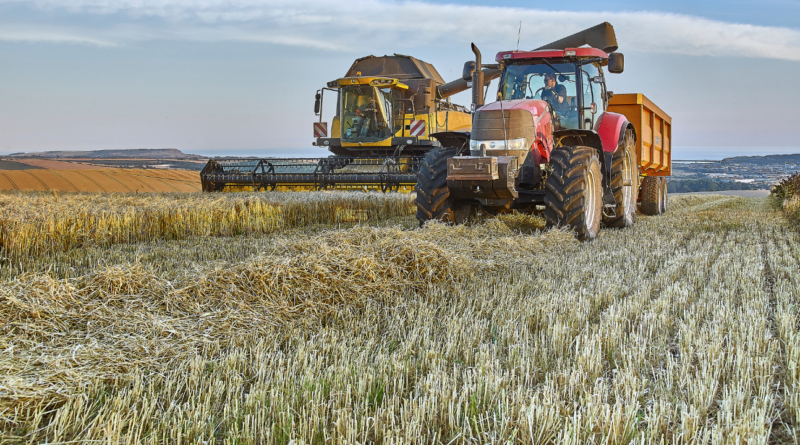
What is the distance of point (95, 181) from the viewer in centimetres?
→ 2073

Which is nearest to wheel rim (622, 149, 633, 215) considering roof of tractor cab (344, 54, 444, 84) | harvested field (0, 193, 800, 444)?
harvested field (0, 193, 800, 444)

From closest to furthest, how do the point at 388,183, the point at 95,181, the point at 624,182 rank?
the point at 624,182 → the point at 388,183 → the point at 95,181

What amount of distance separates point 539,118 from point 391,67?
10.2 m

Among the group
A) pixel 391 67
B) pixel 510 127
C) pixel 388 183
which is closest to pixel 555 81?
pixel 510 127

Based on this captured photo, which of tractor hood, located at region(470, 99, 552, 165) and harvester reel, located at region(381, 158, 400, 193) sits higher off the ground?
tractor hood, located at region(470, 99, 552, 165)

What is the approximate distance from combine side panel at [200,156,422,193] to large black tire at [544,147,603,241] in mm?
6443

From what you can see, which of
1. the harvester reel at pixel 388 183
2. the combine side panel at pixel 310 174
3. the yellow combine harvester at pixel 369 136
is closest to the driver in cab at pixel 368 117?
the yellow combine harvester at pixel 369 136

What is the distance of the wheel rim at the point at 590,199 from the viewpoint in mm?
6973

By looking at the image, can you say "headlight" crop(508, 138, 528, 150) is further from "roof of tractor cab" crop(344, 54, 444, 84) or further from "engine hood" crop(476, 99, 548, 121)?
"roof of tractor cab" crop(344, 54, 444, 84)

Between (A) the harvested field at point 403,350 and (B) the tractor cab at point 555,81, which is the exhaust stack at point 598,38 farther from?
(A) the harvested field at point 403,350

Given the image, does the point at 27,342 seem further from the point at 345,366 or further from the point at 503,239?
the point at 503,239

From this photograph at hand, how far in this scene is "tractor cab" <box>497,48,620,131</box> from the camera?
725cm

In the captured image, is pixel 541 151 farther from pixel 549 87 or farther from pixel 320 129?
pixel 320 129

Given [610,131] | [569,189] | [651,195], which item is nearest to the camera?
[569,189]
